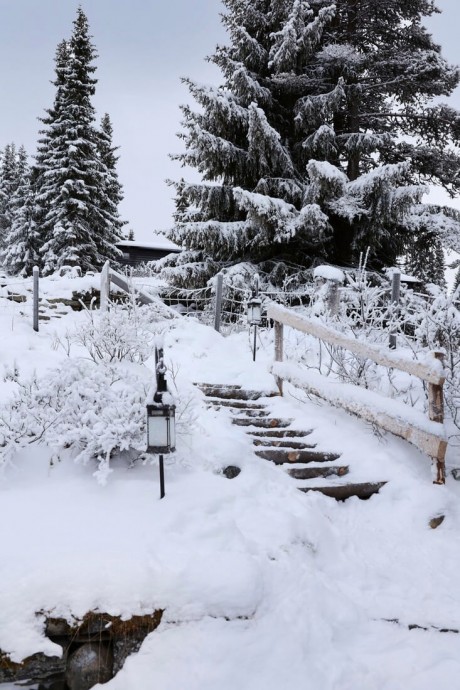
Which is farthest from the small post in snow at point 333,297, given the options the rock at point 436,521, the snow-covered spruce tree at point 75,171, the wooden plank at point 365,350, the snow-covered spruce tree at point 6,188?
the snow-covered spruce tree at point 6,188

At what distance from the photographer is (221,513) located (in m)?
3.66

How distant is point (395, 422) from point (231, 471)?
159 cm

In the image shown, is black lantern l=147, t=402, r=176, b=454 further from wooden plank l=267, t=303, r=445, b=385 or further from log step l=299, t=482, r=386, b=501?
wooden plank l=267, t=303, r=445, b=385

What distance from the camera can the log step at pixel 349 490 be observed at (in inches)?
172

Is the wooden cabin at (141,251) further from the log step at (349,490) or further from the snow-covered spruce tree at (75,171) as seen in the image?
the log step at (349,490)

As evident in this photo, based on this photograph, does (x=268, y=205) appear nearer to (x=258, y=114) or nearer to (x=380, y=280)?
(x=258, y=114)

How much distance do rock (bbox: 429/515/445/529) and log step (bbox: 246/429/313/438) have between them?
1.59 m

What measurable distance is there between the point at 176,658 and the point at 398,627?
1.42m

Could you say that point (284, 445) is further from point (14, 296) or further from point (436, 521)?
point (14, 296)

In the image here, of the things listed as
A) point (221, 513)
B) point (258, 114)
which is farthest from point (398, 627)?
point (258, 114)

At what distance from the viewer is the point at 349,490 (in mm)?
4414

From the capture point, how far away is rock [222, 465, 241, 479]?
4.31 m

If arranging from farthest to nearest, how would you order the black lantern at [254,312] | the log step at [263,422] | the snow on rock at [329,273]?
1. the snow on rock at [329,273]
2. the black lantern at [254,312]
3. the log step at [263,422]

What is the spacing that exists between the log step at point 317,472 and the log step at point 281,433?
2.25 feet
